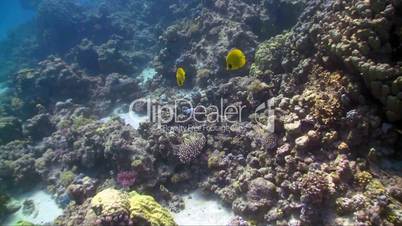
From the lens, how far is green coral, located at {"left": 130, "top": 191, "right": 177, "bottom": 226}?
5.49 meters

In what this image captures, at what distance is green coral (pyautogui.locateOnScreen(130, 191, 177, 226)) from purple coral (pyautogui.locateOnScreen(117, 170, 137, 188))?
3.73 ft

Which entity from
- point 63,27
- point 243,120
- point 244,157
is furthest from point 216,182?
point 63,27

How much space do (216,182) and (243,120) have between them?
1816 mm

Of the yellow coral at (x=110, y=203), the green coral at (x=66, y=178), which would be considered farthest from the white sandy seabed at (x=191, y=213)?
the yellow coral at (x=110, y=203)

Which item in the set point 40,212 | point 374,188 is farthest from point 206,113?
point 40,212

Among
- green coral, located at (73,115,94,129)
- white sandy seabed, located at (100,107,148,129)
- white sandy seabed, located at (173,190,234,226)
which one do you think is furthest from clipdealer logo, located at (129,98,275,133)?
green coral, located at (73,115,94,129)

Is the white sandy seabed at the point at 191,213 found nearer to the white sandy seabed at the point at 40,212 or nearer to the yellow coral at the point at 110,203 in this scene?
the white sandy seabed at the point at 40,212

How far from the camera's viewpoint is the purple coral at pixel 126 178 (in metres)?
7.21

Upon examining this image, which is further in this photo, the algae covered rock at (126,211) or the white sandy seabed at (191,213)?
the white sandy seabed at (191,213)

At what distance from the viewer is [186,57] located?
1164cm

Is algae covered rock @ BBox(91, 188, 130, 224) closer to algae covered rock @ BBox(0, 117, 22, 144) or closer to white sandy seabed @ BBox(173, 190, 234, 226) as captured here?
white sandy seabed @ BBox(173, 190, 234, 226)

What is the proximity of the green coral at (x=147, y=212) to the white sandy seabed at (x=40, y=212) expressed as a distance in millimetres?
3225

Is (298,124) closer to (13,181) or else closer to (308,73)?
(308,73)

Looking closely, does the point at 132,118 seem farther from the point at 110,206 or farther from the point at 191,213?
the point at 110,206
